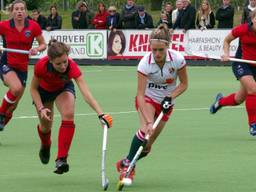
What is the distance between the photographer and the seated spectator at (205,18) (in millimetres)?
26375

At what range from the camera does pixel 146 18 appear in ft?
89.1

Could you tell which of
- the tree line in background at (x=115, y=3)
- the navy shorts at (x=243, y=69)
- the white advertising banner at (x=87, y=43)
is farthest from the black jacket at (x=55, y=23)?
the navy shorts at (x=243, y=69)

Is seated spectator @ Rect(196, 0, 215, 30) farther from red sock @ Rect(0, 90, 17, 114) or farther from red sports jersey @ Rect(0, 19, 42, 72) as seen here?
red sock @ Rect(0, 90, 17, 114)

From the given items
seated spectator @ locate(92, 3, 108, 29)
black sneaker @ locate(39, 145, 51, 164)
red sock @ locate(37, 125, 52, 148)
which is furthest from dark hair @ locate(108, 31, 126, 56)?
black sneaker @ locate(39, 145, 51, 164)

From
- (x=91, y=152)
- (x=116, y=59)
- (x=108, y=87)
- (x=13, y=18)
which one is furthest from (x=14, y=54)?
(x=116, y=59)

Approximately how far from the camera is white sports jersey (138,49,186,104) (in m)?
8.93

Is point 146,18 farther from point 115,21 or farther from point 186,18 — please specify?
point 186,18

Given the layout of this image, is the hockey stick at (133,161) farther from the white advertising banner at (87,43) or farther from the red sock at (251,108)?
the white advertising banner at (87,43)

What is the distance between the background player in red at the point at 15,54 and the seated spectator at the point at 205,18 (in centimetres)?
1402

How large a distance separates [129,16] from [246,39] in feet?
49.1

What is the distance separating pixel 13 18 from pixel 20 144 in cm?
171

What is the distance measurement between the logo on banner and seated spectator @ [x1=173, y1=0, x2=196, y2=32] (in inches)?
86.7

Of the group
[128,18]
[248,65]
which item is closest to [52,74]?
[248,65]

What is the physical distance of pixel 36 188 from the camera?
8477mm
